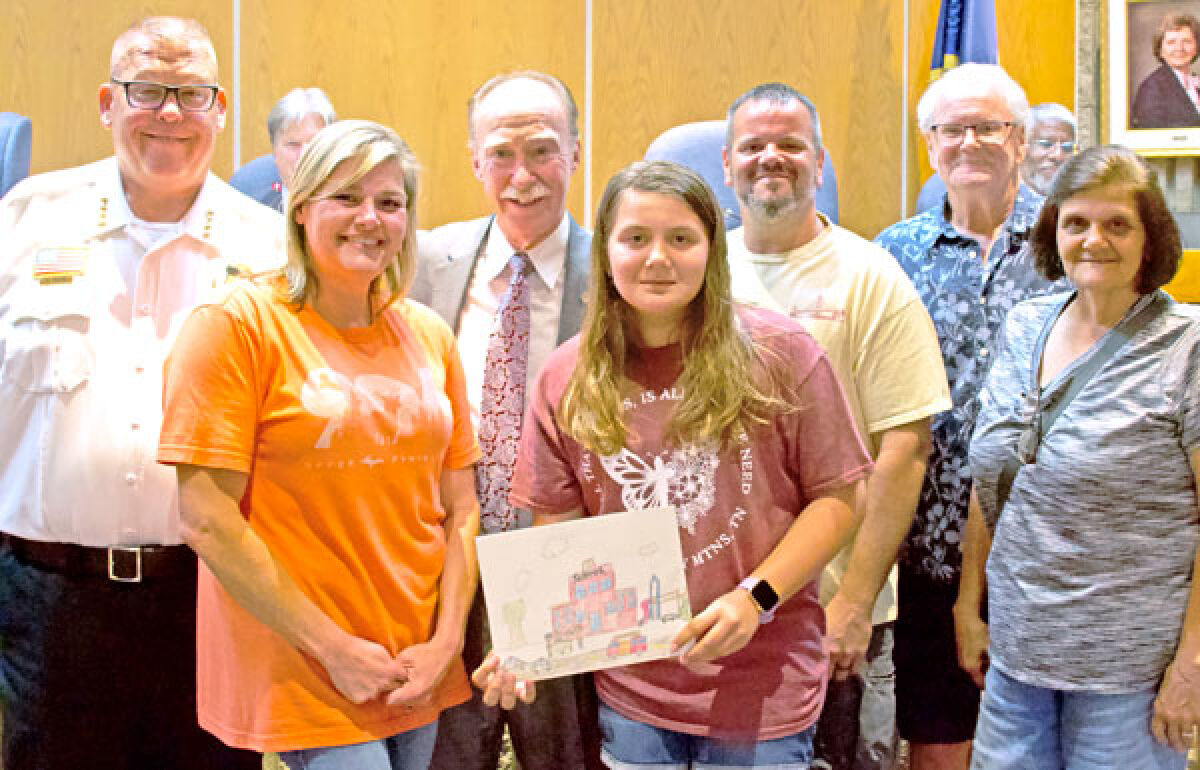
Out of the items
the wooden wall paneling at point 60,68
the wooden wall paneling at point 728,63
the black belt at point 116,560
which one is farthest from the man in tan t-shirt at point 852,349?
the wooden wall paneling at point 60,68

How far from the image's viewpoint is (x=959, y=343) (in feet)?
8.67

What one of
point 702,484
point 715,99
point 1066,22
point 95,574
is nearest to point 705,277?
A: point 702,484

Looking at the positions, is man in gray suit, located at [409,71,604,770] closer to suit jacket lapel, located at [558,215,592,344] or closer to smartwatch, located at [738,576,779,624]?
suit jacket lapel, located at [558,215,592,344]

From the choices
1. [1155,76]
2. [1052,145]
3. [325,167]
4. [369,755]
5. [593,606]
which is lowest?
[369,755]

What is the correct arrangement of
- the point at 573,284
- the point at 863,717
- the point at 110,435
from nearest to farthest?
the point at 110,435 → the point at 573,284 → the point at 863,717

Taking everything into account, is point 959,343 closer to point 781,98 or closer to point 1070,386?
point 1070,386

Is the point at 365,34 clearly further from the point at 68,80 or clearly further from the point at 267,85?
the point at 68,80

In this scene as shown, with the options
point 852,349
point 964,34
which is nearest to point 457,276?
point 852,349

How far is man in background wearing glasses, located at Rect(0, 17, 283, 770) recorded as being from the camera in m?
2.21

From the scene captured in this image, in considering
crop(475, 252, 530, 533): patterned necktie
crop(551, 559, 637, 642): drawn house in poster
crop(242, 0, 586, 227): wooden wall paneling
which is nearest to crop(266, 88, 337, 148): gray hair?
crop(242, 0, 586, 227): wooden wall paneling

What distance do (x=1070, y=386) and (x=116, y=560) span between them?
6.42 feet

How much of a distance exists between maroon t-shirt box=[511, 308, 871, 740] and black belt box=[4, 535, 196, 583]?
837 millimetres

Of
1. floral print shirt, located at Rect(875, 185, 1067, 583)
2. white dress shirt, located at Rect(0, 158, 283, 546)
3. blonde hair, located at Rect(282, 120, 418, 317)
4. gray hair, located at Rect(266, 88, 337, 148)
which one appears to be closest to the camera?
blonde hair, located at Rect(282, 120, 418, 317)

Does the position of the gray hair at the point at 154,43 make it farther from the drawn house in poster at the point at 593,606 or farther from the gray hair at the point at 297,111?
the gray hair at the point at 297,111
